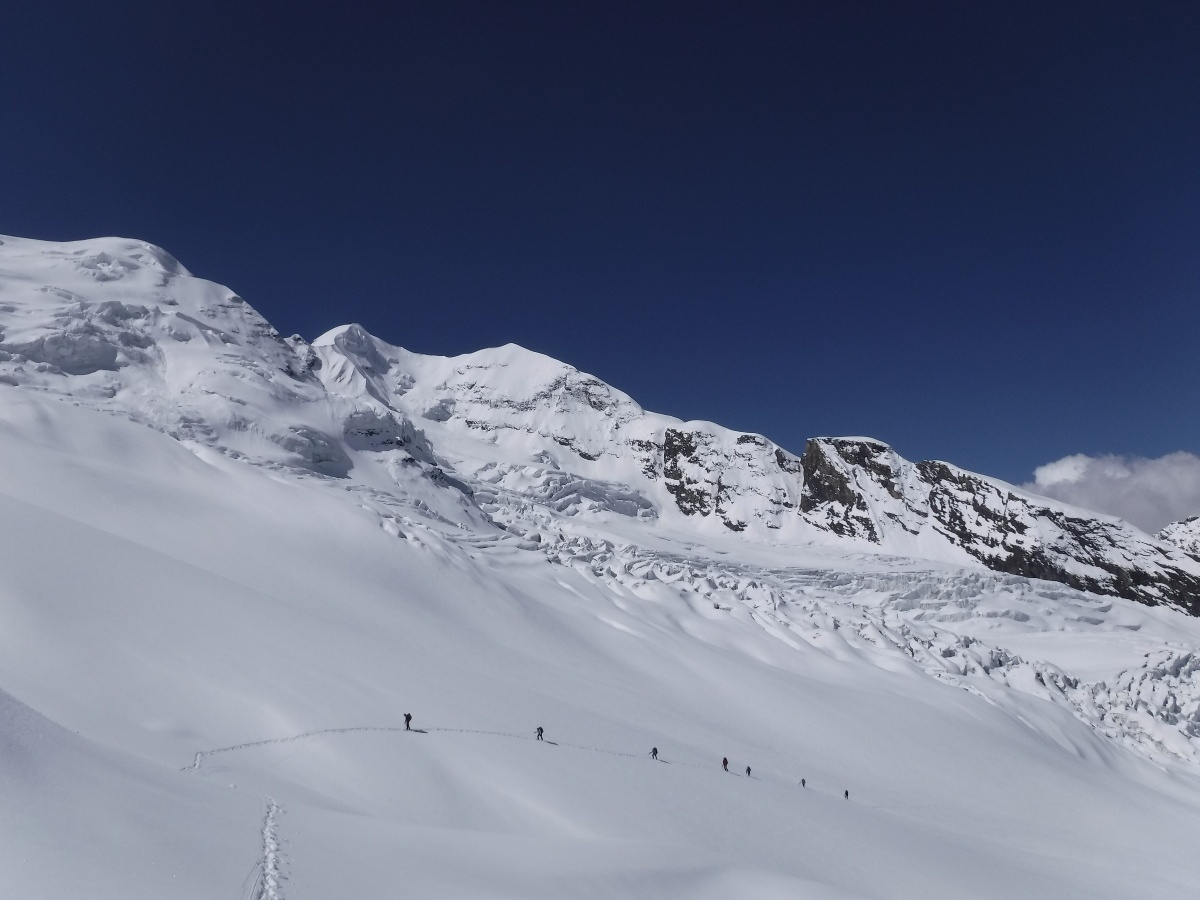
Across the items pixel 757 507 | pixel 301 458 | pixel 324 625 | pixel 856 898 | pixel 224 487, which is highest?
pixel 757 507

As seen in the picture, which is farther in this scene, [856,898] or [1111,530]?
[1111,530]

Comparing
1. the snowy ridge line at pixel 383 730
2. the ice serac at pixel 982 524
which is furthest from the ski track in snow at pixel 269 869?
the ice serac at pixel 982 524

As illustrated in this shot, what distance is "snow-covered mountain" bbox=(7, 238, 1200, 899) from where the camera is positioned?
529 inches

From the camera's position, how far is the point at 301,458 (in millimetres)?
82875

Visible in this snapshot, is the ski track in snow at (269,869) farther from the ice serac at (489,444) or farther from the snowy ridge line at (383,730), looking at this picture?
the ice serac at (489,444)

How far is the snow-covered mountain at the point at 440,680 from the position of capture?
44.1 ft

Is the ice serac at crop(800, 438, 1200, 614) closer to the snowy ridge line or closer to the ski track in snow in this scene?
Answer: the snowy ridge line

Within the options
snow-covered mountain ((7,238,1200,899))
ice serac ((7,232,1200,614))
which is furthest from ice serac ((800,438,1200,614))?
snow-covered mountain ((7,238,1200,899))

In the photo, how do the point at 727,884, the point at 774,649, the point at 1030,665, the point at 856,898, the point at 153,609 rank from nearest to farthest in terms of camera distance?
the point at 727,884
the point at 856,898
the point at 153,609
the point at 774,649
the point at 1030,665

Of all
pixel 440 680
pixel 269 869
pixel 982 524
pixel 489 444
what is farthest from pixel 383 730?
pixel 982 524

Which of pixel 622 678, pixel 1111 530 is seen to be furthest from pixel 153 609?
pixel 1111 530

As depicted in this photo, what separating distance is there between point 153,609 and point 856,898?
25.3 meters

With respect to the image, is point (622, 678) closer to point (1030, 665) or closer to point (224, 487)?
point (224, 487)

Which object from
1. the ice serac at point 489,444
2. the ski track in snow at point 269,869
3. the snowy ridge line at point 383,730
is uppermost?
the ice serac at point 489,444
